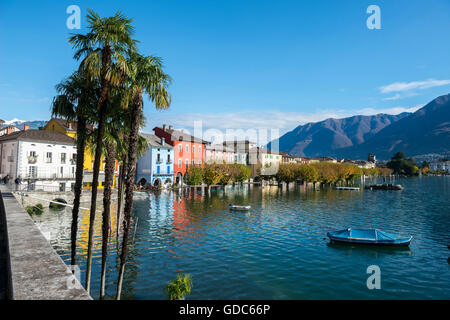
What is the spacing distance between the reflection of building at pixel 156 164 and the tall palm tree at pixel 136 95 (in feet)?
232

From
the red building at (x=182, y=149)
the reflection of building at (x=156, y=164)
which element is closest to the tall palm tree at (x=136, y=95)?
the reflection of building at (x=156, y=164)

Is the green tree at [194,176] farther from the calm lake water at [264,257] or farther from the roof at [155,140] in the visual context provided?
the calm lake water at [264,257]

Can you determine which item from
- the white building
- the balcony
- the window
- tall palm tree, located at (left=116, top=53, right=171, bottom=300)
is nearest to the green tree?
the white building

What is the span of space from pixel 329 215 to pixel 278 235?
19447 millimetres

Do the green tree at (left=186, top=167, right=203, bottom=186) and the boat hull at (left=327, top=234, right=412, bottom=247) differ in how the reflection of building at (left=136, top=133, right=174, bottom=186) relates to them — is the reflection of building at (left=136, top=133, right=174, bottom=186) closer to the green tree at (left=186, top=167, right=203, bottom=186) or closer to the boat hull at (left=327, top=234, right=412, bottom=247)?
the green tree at (left=186, top=167, right=203, bottom=186)

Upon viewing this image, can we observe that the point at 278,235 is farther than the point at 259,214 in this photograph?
No

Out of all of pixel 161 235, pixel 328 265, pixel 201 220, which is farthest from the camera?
pixel 201 220

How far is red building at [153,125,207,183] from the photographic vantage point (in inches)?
3752

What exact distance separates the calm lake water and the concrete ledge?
9547 mm

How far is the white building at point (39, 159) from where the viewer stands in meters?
54.9

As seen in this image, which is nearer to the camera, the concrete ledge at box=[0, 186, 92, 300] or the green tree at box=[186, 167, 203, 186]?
the concrete ledge at box=[0, 186, 92, 300]
